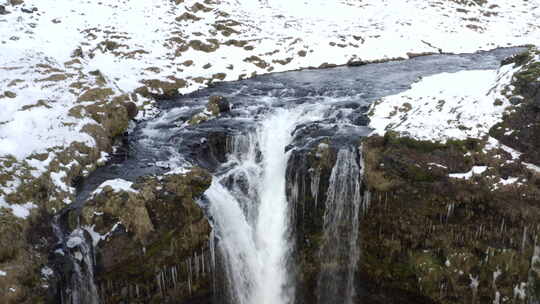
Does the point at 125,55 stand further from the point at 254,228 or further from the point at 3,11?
the point at 254,228

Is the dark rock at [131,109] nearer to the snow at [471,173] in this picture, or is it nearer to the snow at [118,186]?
the snow at [118,186]

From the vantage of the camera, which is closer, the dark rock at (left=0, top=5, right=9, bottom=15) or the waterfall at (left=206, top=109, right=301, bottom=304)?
the waterfall at (left=206, top=109, right=301, bottom=304)

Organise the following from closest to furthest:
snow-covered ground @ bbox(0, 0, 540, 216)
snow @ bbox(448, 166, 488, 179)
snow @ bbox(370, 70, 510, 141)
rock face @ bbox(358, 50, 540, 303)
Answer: rock face @ bbox(358, 50, 540, 303)
snow @ bbox(448, 166, 488, 179)
snow @ bbox(370, 70, 510, 141)
snow-covered ground @ bbox(0, 0, 540, 216)

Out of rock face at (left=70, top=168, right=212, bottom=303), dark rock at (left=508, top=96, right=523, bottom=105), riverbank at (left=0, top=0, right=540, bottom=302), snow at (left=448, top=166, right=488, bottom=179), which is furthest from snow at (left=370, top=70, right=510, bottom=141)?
riverbank at (left=0, top=0, right=540, bottom=302)

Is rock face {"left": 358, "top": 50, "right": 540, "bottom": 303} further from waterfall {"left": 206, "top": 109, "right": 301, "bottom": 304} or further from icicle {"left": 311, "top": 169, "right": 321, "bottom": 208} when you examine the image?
waterfall {"left": 206, "top": 109, "right": 301, "bottom": 304}

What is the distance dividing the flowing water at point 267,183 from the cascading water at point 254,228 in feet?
0.10

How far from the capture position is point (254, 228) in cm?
1209

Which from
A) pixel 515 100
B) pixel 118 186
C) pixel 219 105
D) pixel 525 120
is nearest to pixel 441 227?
pixel 525 120

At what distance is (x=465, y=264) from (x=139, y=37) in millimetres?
25914

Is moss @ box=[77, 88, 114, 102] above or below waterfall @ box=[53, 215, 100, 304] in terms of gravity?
above

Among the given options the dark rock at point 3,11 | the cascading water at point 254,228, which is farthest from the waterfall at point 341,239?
the dark rock at point 3,11

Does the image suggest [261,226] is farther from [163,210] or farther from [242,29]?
[242,29]

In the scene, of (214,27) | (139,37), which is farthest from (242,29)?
(139,37)

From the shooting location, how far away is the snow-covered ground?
1348 cm
